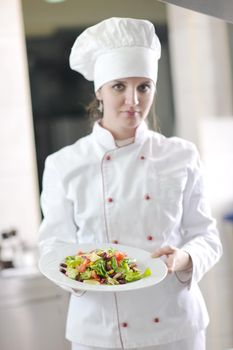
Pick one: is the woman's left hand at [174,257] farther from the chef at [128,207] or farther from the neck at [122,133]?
the neck at [122,133]

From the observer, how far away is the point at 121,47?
2.57 ft

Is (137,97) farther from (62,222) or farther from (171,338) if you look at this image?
(171,338)

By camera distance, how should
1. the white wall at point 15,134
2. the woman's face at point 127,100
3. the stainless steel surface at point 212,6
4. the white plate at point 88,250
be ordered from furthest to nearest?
the white wall at point 15,134 < the woman's face at point 127,100 < the white plate at point 88,250 < the stainless steel surface at point 212,6

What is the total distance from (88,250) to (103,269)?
2.6 inches

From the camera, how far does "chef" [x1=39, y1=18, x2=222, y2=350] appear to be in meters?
0.80

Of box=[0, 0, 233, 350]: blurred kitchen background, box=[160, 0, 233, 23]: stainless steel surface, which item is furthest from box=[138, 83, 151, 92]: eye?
box=[0, 0, 233, 350]: blurred kitchen background

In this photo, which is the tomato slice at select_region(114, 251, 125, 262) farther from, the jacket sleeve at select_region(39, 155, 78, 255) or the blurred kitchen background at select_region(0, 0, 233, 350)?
the blurred kitchen background at select_region(0, 0, 233, 350)

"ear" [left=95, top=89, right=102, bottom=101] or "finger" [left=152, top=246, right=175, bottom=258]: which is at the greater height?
"ear" [left=95, top=89, right=102, bottom=101]

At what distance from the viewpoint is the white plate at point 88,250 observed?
0.66m

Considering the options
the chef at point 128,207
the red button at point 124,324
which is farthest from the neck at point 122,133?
the red button at point 124,324

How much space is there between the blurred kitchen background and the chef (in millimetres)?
963

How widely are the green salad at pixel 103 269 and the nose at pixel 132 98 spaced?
0.65 feet

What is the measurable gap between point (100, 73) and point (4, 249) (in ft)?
3.38

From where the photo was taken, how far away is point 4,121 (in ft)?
6.02
